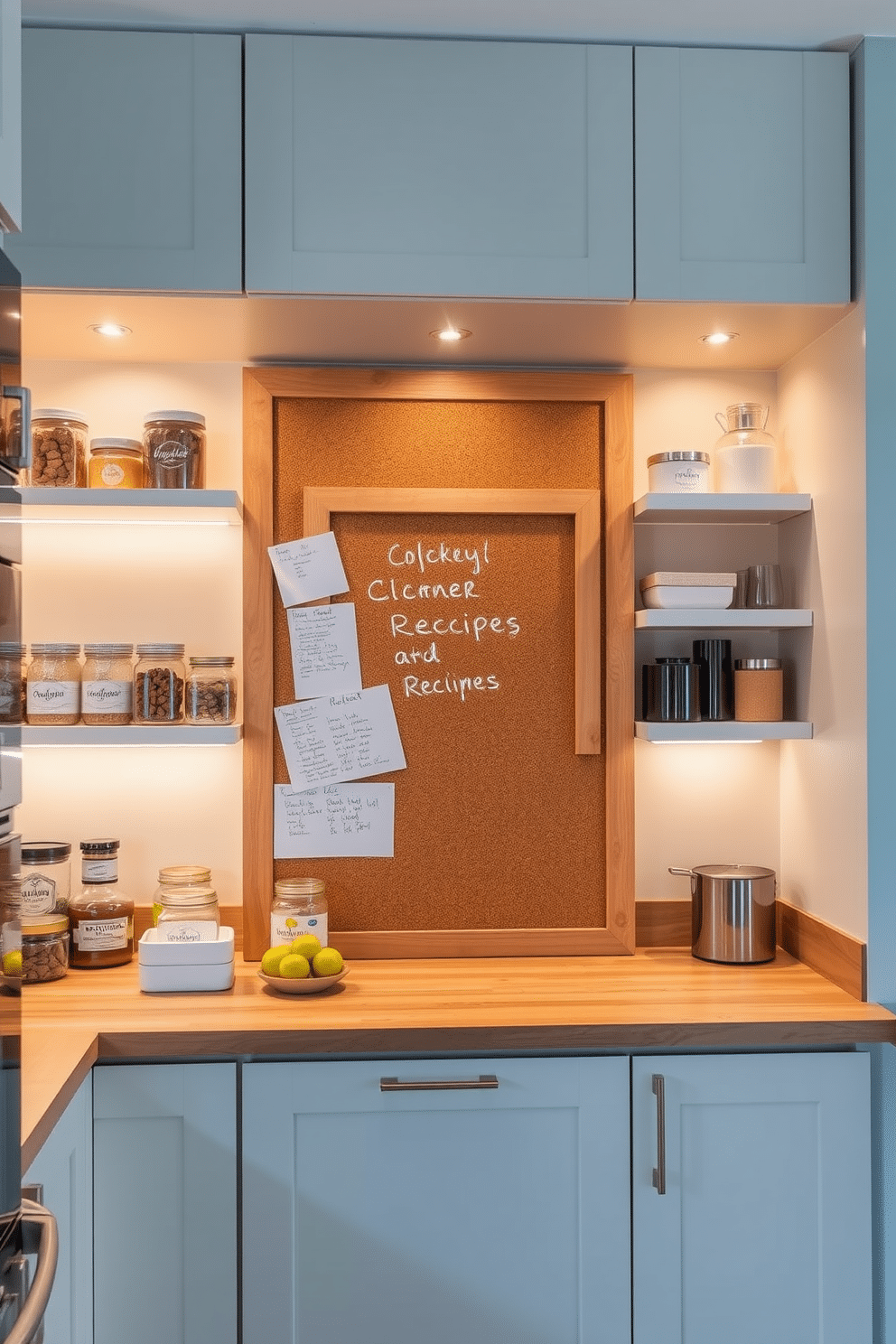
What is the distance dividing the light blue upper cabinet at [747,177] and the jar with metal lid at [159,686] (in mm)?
1118

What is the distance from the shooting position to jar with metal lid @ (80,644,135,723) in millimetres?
2012

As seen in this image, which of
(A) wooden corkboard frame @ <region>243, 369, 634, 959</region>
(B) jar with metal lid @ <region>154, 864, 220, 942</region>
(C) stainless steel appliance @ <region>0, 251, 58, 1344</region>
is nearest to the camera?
(C) stainless steel appliance @ <region>0, 251, 58, 1344</region>

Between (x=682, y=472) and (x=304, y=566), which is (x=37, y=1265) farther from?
(x=682, y=472)

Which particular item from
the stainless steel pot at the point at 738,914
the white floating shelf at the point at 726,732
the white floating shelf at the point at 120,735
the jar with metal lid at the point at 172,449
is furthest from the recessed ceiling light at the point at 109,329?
the stainless steel pot at the point at 738,914

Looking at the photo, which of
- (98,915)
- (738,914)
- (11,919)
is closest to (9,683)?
(11,919)

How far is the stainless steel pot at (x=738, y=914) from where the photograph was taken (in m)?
2.08

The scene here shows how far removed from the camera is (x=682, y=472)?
6.93 feet

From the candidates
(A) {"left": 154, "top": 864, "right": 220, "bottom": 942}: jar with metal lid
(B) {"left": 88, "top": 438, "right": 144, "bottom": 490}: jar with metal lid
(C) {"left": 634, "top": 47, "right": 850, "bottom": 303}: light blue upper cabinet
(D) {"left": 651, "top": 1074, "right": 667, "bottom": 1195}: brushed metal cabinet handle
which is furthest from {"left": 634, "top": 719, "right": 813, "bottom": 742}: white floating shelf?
(B) {"left": 88, "top": 438, "right": 144, "bottom": 490}: jar with metal lid

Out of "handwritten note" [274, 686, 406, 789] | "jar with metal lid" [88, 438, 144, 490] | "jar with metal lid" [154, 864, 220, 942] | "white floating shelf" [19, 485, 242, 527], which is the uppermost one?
"jar with metal lid" [88, 438, 144, 490]

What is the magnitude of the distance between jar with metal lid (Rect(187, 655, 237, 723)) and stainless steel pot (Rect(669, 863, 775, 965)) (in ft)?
3.23

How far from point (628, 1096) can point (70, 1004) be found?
3.13 ft

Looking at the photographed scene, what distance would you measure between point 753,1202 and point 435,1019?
0.61 metres

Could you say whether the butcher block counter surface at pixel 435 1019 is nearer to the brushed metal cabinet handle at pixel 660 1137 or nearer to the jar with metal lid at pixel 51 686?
the brushed metal cabinet handle at pixel 660 1137

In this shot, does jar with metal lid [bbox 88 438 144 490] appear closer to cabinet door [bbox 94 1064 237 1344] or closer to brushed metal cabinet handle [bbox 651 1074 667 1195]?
cabinet door [bbox 94 1064 237 1344]
